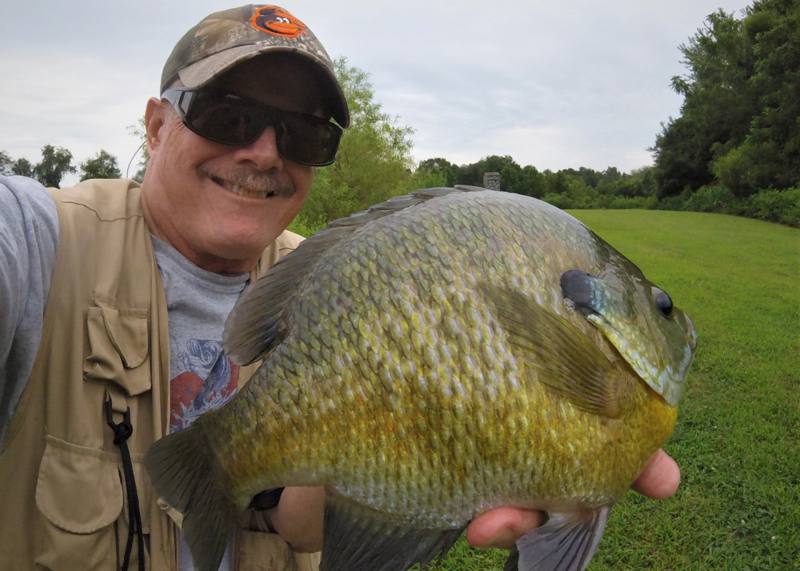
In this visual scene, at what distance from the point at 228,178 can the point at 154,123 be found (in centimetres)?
44

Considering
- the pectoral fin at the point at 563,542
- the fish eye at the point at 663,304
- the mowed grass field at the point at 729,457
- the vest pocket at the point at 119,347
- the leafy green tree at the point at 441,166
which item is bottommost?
the mowed grass field at the point at 729,457

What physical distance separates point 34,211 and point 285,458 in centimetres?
104

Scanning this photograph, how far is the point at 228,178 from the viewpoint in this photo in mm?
1767

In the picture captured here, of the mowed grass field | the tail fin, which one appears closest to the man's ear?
the tail fin

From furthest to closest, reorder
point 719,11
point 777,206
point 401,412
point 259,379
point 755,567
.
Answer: point 719,11 < point 777,206 < point 755,567 < point 259,379 < point 401,412

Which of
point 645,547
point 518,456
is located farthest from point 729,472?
point 518,456

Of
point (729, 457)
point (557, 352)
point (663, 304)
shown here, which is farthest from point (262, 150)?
point (729, 457)

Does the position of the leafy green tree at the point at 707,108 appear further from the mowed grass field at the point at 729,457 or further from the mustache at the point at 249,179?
the mustache at the point at 249,179

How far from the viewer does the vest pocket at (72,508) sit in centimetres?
141

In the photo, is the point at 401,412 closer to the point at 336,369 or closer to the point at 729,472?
the point at 336,369

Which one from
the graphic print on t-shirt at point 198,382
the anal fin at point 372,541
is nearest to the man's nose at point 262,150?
the graphic print on t-shirt at point 198,382

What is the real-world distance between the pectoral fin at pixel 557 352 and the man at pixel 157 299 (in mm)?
326

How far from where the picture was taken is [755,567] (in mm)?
3490

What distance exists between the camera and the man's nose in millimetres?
1743
